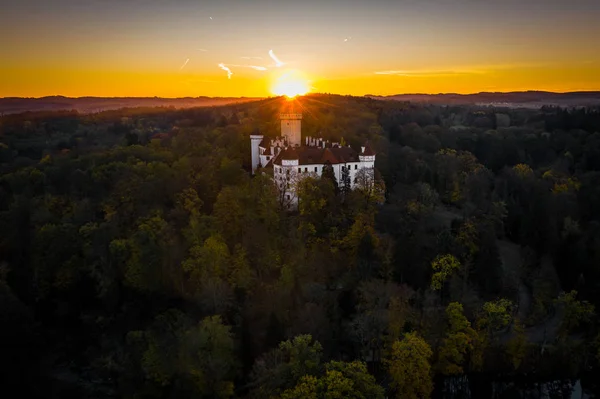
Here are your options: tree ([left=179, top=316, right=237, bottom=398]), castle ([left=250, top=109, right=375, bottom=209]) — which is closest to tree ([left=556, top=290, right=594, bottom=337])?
castle ([left=250, top=109, right=375, bottom=209])

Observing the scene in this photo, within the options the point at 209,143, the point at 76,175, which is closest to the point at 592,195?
the point at 209,143

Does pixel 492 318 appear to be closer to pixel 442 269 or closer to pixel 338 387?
pixel 442 269

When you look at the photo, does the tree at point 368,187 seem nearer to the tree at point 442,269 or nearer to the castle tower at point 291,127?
the tree at point 442,269

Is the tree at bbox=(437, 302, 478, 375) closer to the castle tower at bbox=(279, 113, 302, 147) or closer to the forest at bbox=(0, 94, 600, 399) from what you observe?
the forest at bbox=(0, 94, 600, 399)

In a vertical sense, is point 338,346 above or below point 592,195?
below

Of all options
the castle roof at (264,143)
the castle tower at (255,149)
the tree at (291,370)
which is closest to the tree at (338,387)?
the tree at (291,370)

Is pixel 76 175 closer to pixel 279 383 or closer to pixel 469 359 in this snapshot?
pixel 279 383
